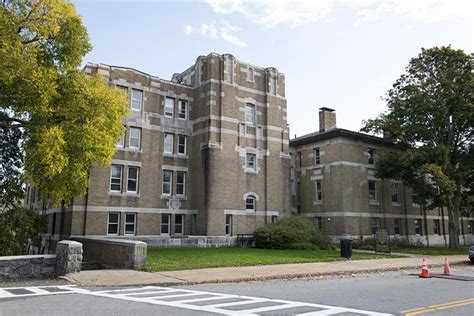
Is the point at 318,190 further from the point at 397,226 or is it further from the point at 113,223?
the point at 113,223

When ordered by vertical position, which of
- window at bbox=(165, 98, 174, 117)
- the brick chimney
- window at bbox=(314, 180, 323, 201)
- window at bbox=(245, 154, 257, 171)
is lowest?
window at bbox=(314, 180, 323, 201)

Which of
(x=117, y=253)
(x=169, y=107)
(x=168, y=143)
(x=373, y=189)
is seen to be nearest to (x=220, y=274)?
(x=117, y=253)

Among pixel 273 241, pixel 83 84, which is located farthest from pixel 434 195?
pixel 83 84

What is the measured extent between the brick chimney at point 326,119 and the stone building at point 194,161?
20.6 ft

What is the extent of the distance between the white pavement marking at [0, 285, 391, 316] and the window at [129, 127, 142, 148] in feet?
67.1

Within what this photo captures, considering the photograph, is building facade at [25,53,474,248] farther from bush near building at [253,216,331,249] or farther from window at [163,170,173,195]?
bush near building at [253,216,331,249]

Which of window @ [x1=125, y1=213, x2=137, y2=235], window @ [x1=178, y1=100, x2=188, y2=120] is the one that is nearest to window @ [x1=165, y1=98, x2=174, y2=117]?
window @ [x1=178, y1=100, x2=188, y2=120]

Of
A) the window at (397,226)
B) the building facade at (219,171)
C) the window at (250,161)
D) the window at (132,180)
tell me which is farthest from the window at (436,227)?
the window at (132,180)

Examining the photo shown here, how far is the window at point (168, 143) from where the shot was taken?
110 feet

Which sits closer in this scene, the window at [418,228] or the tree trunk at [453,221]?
the tree trunk at [453,221]

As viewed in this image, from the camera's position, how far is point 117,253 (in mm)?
16969

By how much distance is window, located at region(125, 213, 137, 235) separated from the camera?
100 feet

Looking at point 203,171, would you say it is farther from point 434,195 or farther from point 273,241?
point 434,195

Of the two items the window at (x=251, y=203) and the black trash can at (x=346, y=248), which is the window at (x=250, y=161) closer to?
the window at (x=251, y=203)
